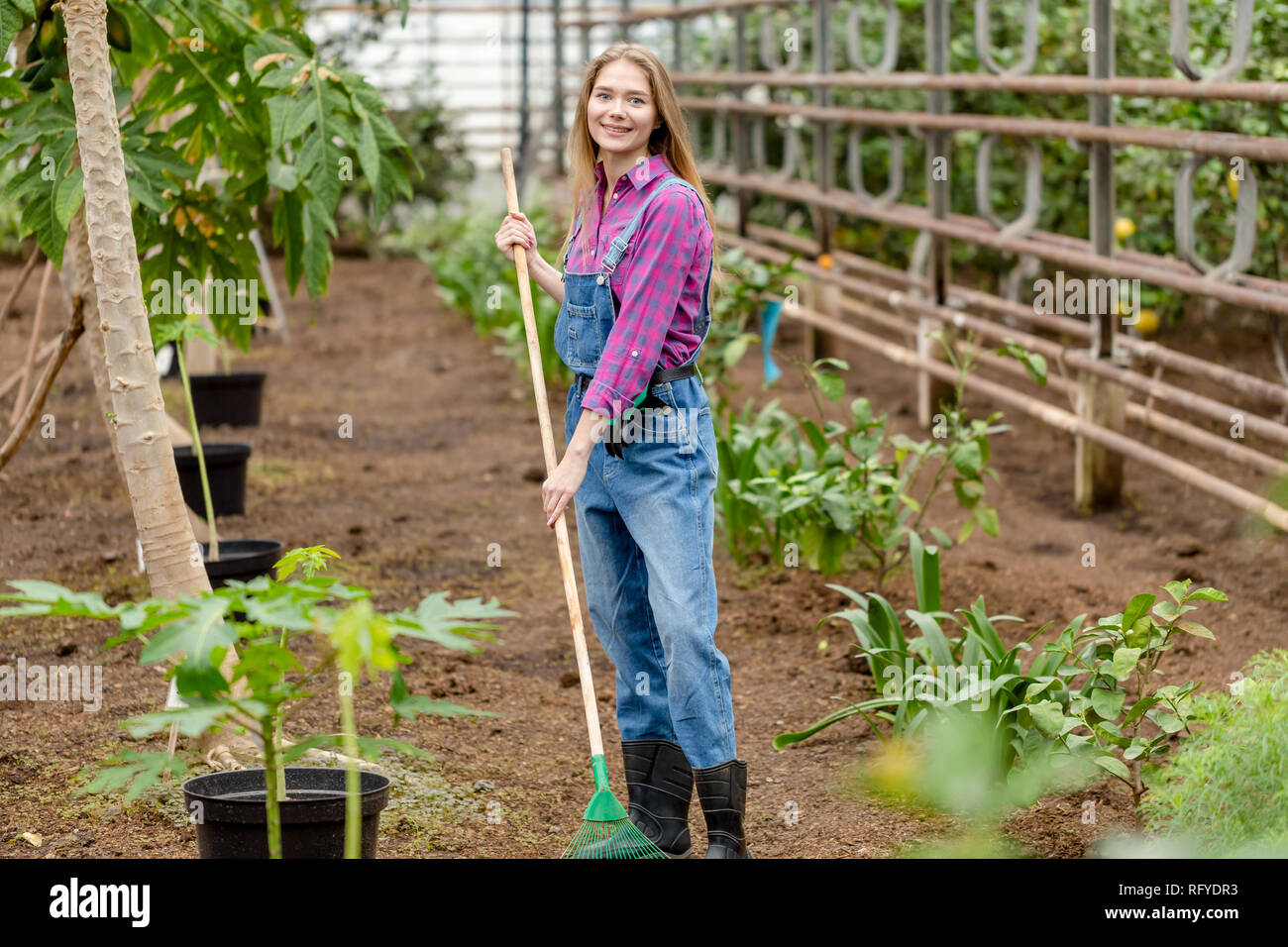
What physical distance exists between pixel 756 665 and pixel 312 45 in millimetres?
1992

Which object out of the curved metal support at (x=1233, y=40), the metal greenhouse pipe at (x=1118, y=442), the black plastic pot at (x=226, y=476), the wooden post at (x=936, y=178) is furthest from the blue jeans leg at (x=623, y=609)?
the wooden post at (x=936, y=178)

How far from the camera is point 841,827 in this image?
9.76 ft

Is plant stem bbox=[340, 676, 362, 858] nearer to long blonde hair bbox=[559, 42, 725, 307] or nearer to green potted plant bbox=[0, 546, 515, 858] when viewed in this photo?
green potted plant bbox=[0, 546, 515, 858]

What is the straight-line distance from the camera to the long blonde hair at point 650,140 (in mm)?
2668

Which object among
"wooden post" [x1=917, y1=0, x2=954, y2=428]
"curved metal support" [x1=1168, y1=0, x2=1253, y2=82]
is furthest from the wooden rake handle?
"wooden post" [x1=917, y1=0, x2=954, y2=428]

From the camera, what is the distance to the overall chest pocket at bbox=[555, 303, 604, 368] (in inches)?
106

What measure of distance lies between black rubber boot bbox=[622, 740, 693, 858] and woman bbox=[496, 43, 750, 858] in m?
0.01

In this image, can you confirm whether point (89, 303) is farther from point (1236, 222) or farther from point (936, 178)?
point (936, 178)

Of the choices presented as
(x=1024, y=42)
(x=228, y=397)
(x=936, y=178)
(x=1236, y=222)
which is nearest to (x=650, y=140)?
(x=1236, y=222)

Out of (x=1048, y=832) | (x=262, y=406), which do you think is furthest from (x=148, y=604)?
(x=262, y=406)

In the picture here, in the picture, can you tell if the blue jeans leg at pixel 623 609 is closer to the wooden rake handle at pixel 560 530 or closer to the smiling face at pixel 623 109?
the wooden rake handle at pixel 560 530

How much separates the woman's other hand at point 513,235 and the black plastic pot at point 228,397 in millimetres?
3722

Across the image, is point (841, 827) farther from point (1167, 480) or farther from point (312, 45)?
point (1167, 480)

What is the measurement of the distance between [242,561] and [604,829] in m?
1.68
